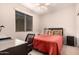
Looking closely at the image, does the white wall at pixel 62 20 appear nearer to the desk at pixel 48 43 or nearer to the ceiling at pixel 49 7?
the ceiling at pixel 49 7

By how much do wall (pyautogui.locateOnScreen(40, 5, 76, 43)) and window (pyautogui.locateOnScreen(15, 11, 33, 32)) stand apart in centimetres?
18

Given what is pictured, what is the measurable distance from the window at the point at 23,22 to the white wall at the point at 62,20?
0.60 ft

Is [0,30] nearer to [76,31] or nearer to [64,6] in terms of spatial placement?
[64,6]

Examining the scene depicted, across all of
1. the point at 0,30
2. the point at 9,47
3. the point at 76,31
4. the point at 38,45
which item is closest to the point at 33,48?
the point at 38,45

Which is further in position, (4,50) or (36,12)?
(36,12)

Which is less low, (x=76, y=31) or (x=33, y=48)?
(x=76, y=31)

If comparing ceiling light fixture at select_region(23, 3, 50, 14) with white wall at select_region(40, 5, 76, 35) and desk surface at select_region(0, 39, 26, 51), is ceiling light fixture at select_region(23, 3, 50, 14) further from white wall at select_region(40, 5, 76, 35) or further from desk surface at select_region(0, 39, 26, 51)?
desk surface at select_region(0, 39, 26, 51)

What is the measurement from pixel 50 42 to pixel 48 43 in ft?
0.11

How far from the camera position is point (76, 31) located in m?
1.49

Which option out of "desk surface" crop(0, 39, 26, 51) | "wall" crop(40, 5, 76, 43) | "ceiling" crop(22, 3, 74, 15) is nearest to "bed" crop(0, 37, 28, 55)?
"desk surface" crop(0, 39, 26, 51)

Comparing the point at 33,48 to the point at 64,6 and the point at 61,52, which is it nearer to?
the point at 61,52

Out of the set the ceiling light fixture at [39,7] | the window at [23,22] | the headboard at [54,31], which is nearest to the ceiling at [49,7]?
the ceiling light fixture at [39,7]

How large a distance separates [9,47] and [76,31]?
978 millimetres
